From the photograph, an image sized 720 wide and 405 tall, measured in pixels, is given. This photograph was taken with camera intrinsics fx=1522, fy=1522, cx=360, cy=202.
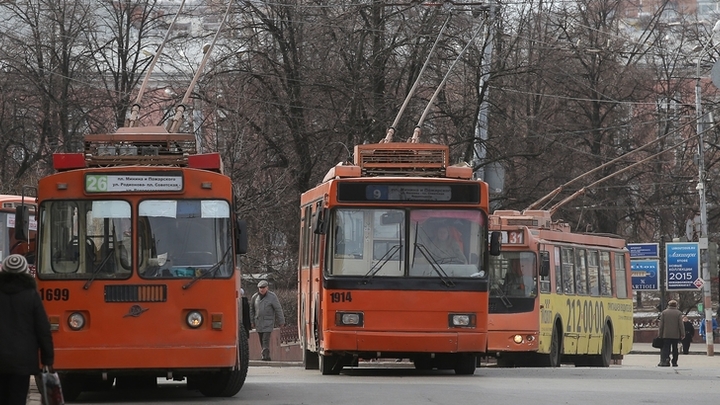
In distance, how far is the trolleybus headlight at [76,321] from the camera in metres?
13.7

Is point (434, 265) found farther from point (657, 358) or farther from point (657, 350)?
point (657, 350)

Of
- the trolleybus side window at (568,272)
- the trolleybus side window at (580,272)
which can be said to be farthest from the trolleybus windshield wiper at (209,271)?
the trolleybus side window at (580,272)

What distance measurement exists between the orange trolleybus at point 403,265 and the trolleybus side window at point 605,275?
11.0 metres

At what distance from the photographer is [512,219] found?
1030 inches

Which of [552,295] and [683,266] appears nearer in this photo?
[552,295]

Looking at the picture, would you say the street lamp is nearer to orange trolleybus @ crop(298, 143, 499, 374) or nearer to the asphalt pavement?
the asphalt pavement

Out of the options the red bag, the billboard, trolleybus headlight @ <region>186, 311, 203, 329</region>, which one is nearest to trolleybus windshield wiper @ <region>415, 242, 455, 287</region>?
trolleybus headlight @ <region>186, 311, 203, 329</region>

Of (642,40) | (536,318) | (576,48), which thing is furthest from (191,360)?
(642,40)

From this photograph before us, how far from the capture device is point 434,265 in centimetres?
1819

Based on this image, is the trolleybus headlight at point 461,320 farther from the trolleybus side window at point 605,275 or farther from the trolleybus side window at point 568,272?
the trolleybus side window at point 605,275

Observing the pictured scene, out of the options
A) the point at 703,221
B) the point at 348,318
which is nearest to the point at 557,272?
the point at 348,318

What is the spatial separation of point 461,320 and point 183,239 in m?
5.01

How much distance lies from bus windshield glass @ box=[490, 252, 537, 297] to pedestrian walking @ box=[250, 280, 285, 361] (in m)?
3.84

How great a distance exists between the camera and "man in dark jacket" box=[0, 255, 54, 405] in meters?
10.3
